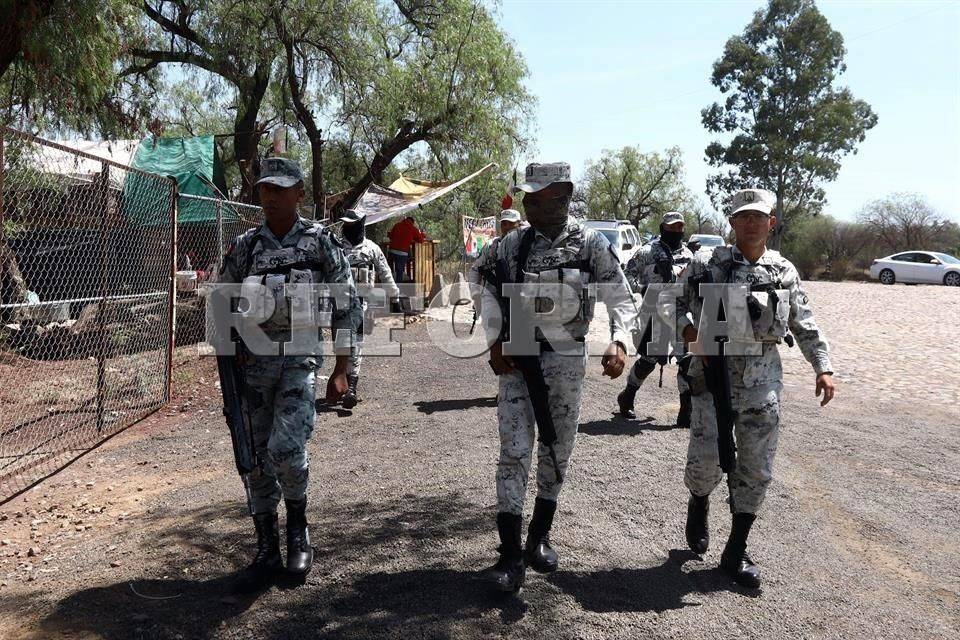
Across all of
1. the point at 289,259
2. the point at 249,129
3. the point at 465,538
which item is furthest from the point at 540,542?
the point at 249,129

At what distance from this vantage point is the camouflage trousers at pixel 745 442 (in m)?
3.57

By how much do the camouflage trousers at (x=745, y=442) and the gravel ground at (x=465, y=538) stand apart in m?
0.40

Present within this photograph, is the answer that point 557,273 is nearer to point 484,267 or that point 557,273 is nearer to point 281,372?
point 484,267

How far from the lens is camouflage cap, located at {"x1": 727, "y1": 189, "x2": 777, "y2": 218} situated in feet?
11.9

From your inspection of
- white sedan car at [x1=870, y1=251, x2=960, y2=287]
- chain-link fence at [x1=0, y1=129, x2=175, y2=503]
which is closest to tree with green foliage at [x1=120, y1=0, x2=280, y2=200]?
chain-link fence at [x1=0, y1=129, x2=175, y2=503]

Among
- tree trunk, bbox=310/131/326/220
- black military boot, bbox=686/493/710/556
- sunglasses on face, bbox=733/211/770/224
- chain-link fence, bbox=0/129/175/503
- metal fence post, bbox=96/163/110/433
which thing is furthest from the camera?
tree trunk, bbox=310/131/326/220

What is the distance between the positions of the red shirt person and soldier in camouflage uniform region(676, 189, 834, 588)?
12.6m

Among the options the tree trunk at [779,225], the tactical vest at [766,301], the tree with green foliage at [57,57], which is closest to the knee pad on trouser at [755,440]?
the tactical vest at [766,301]

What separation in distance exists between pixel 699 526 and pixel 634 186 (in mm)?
56780

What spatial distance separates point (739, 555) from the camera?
11.8 ft

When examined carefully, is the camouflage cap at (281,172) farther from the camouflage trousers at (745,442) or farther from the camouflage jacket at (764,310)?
the camouflage trousers at (745,442)

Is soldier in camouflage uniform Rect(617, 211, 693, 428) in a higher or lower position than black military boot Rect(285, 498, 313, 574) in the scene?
higher

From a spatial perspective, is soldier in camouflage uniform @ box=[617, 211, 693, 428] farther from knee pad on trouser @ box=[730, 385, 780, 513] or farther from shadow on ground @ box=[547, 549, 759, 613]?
shadow on ground @ box=[547, 549, 759, 613]

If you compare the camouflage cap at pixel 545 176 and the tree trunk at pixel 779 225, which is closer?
the camouflage cap at pixel 545 176
